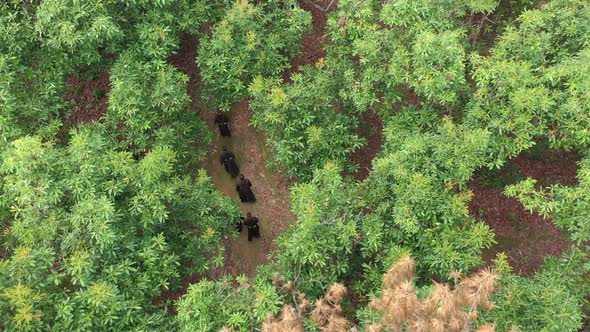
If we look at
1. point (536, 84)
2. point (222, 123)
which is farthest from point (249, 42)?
point (536, 84)

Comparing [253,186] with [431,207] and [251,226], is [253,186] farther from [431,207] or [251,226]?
[431,207]

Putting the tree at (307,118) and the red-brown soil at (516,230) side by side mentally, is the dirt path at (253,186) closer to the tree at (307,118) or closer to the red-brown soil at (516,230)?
the tree at (307,118)

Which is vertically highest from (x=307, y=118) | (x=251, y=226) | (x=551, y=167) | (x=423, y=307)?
(x=551, y=167)

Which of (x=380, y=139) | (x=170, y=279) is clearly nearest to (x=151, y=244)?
(x=170, y=279)

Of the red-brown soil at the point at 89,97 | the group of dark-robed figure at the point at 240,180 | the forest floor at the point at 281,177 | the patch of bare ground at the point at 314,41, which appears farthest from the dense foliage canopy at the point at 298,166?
the patch of bare ground at the point at 314,41

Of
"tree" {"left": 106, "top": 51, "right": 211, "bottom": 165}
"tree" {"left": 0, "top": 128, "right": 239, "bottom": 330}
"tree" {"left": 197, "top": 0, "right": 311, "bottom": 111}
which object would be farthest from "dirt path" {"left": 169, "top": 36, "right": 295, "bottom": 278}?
"tree" {"left": 0, "top": 128, "right": 239, "bottom": 330}

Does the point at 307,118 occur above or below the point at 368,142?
above
